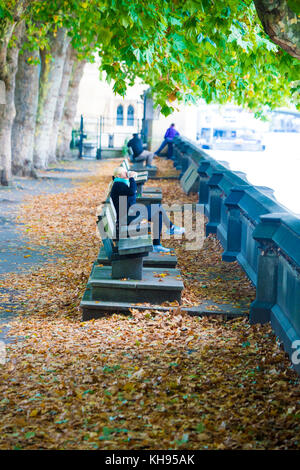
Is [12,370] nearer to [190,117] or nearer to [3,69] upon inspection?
[3,69]

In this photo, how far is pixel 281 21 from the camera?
16.4ft

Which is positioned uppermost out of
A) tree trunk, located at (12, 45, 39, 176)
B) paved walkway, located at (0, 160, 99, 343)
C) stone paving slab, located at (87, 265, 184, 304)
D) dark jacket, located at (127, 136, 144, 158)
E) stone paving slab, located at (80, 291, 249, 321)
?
tree trunk, located at (12, 45, 39, 176)

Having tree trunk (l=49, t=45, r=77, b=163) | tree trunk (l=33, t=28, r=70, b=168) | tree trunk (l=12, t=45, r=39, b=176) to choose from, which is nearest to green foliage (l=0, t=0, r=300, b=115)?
tree trunk (l=12, t=45, r=39, b=176)

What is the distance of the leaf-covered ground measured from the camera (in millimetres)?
4812

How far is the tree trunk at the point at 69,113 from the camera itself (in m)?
33.2

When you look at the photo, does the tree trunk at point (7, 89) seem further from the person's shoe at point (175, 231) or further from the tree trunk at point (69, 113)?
the tree trunk at point (69, 113)

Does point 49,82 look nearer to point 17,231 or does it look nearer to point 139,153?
point 139,153

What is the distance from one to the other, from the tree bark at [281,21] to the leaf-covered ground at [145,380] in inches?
107

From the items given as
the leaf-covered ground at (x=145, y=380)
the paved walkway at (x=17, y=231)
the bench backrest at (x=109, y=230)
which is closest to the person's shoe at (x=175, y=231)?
the paved walkway at (x=17, y=231)

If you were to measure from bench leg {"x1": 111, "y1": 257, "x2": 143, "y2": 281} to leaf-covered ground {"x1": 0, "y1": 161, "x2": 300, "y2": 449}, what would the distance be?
62 cm

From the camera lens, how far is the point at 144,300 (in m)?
8.26

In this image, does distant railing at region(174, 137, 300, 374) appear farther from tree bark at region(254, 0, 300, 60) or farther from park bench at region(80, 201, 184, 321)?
tree bark at region(254, 0, 300, 60)

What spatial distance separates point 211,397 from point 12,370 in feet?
6.31

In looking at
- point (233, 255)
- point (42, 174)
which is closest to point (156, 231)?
point (233, 255)
